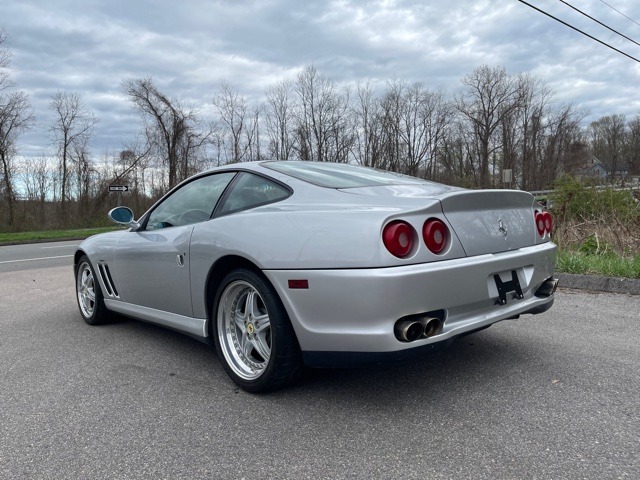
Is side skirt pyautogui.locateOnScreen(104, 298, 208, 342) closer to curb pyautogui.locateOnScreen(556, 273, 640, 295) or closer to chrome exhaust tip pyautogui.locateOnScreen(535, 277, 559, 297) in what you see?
chrome exhaust tip pyautogui.locateOnScreen(535, 277, 559, 297)

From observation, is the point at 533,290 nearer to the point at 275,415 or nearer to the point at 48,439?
the point at 275,415

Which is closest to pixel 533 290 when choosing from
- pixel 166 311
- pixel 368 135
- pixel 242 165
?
pixel 242 165

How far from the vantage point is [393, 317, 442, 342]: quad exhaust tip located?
2363mm

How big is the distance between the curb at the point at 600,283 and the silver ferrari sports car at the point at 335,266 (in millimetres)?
2893

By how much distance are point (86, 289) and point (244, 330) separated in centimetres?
264

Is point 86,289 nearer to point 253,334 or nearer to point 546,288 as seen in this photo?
point 253,334

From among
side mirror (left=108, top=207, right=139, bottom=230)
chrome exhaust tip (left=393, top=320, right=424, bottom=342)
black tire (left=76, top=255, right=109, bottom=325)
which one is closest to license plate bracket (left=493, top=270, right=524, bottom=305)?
chrome exhaust tip (left=393, top=320, right=424, bottom=342)

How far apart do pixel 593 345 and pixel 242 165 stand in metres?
2.91

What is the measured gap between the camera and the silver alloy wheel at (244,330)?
9.62 ft

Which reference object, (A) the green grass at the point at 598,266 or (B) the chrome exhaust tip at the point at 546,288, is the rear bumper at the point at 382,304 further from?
(A) the green grass at the point at 598,266

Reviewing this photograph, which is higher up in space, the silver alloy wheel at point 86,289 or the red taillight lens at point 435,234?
the red taillight lens at point 435,234

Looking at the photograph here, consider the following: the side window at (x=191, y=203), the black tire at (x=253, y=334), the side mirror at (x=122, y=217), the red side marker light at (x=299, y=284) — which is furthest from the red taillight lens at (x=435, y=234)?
the side mirror at (x=122, y=217)

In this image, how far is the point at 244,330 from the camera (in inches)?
120

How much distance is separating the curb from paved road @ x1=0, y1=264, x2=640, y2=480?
1.82m
